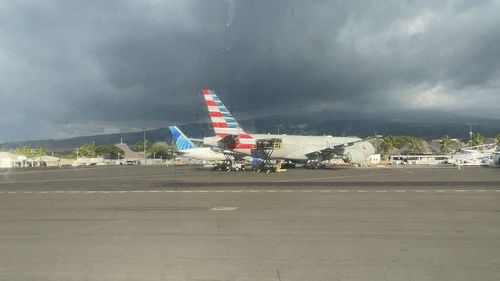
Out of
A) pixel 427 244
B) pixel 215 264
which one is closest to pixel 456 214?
pixel 427 244

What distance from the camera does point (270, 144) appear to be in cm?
5578

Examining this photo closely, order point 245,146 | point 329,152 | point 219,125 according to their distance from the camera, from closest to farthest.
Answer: point 245,146 → point 219,125 → point 329,152

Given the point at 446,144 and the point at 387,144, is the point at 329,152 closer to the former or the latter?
the point at 387,144

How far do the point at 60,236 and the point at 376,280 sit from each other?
23.0ft

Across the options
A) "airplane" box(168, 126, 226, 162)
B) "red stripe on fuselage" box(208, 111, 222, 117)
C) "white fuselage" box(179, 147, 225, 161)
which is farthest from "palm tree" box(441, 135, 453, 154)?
"red stripe on fuselage" box(208, 111, 222, 117)

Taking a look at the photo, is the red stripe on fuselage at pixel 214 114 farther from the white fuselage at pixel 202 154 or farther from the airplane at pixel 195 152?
the white fuselage at pixel 202 154

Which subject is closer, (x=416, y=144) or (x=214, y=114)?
(x=214, y=114)

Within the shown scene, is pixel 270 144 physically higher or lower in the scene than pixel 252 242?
higher

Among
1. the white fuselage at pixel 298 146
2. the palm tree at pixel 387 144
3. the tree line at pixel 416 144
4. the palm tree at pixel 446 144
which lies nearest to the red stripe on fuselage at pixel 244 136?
the white fuselage at pixel 298 146

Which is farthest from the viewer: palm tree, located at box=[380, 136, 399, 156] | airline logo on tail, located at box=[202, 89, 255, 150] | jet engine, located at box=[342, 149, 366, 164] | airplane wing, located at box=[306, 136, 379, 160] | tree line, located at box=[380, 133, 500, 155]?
palm tree, located at box=[380, 136, 399, 156]

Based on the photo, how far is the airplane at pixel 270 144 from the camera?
54.6m

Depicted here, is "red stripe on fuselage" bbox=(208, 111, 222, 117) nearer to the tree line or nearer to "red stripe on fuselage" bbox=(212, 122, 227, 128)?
"red stripe on fuselage" bbox=(212, 122, 227, 128)

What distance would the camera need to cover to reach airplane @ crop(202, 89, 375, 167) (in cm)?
5462

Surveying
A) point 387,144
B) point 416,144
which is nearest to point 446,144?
point 416,144
